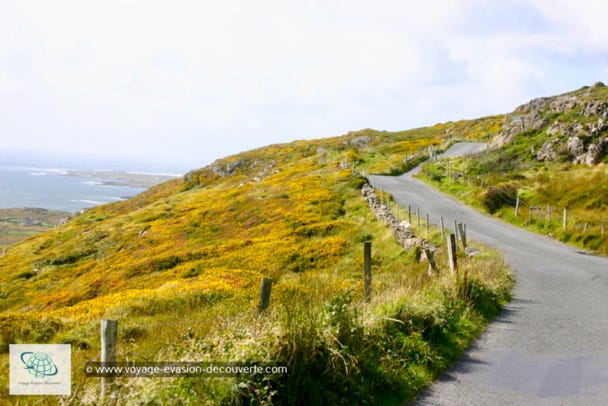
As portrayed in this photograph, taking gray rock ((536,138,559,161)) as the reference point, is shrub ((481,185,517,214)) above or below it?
below

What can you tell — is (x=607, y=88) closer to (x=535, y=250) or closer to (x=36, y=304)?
(x=535, y=250)

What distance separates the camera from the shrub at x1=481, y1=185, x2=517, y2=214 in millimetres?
35188

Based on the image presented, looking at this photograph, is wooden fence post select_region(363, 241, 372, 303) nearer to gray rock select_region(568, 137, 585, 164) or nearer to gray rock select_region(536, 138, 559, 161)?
gray rock select_region(568, 137, 585, 164)

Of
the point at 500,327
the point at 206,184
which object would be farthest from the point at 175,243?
the point at 206,184

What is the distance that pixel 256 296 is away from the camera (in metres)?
16.8

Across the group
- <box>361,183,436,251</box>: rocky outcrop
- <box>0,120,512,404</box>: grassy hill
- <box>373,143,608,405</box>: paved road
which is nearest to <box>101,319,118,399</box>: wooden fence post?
<box>0,120,512,404</box>: grassy hill

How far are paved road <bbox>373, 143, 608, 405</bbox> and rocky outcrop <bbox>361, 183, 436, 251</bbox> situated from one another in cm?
380

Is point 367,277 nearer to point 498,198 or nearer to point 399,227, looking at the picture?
point 399,227

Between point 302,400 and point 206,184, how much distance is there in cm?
8161

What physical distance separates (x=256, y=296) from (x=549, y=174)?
32700 mm
